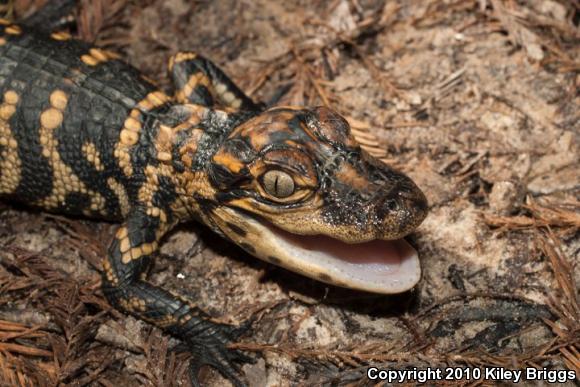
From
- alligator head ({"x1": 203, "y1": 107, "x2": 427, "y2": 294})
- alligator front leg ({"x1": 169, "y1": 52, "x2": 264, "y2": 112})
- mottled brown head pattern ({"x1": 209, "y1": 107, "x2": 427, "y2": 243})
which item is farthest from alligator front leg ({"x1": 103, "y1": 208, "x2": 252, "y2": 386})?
alligator front leg ({"x1": 169, "y1": 52, "x2": 264, "y2": 112})

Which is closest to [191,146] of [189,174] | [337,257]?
[189,174]

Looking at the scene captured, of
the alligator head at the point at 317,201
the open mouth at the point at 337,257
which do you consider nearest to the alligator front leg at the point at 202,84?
the alligator head at the point at 317,201

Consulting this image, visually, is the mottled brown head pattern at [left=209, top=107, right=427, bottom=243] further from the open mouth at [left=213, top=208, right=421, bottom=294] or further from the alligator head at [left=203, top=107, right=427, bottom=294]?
the open mouth at [left=213, top=208, right=421, bottom=294]

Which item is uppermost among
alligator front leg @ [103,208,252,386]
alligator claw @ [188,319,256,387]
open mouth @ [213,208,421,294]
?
open mouth @ [213,208,421,294]

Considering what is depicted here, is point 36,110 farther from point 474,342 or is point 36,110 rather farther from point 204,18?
point 474,342

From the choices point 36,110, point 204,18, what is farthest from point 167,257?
point 204,18

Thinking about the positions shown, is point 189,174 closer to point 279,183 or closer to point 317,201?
point 279,183

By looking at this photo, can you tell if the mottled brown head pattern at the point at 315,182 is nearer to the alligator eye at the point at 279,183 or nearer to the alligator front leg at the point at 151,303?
the alligator eye at the point at 279,183
